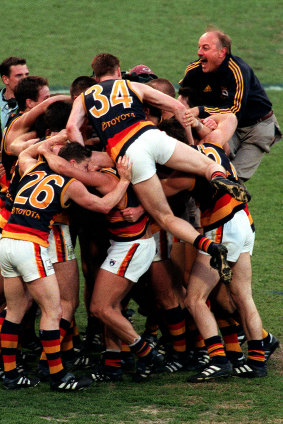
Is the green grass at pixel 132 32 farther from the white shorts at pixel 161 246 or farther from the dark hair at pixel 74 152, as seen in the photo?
the dark hair at pixel 74 152

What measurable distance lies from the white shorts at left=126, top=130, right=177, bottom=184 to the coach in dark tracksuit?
3.07 ft

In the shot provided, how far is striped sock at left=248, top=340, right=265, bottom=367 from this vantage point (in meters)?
6.07

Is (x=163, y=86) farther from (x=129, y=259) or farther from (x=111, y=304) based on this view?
(x=111, y=304)

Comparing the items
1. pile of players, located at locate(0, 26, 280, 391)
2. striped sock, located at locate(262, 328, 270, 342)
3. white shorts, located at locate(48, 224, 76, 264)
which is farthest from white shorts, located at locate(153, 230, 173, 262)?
striped sock, located at locate(262, 328, 270, 342)

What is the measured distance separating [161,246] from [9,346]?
159 centimetres

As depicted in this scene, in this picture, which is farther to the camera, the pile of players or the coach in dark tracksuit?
the coach in dark tracksuit

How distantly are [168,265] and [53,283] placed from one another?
1.20 metres

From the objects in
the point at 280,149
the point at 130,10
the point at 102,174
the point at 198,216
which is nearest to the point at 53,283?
the point at 102,174

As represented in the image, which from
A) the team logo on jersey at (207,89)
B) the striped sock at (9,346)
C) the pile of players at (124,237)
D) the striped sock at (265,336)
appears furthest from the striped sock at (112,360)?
the team logo on jersey at (207,89)

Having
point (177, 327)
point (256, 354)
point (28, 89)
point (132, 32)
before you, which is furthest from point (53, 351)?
point (132, 32)

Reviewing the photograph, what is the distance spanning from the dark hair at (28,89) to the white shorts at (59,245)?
1555 mm

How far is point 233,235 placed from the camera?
6078 mm

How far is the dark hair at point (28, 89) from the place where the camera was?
7.08 m

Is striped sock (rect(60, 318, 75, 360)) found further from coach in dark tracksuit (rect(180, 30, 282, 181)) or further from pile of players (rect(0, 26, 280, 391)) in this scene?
coach in dark tracksuit (rect(180, 30, 282, 181))
